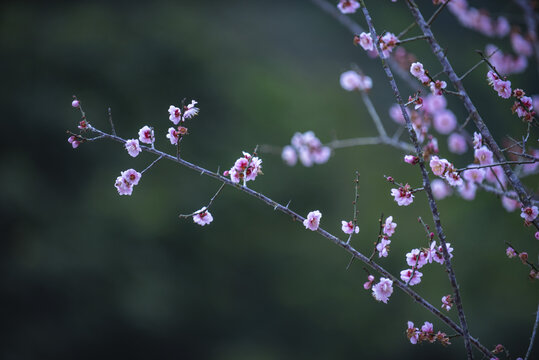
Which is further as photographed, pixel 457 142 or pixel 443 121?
pixel 443 121

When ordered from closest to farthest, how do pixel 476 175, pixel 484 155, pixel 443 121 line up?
pixel 484 155 → pixel 476 175 → pixel 443 121

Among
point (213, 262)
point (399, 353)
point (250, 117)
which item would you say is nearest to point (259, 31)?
point (250, 117)

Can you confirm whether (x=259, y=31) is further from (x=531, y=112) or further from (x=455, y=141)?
(x=531, y=112)

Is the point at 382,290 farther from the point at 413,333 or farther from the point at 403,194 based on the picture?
the point at 403,194

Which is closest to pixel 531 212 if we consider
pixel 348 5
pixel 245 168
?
pixel 245 168

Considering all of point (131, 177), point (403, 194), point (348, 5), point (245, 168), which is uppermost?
point (348, 5)

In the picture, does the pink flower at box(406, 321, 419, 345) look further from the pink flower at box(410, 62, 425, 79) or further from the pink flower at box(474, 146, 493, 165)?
the pink flower at box(410, 62, 425, 79)

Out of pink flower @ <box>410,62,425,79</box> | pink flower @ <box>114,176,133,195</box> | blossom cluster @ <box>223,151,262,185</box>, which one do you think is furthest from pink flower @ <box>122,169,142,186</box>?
pink flower @ <box>410,62,425,79</box>
